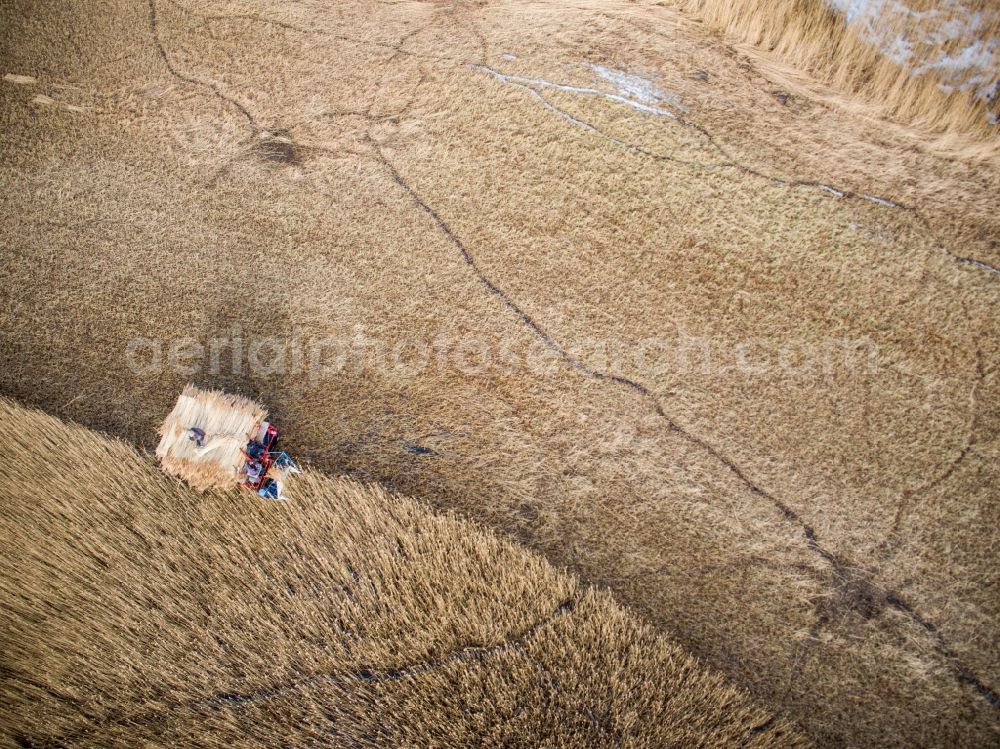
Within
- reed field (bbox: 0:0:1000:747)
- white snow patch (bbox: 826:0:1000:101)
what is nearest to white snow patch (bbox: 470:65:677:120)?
reed field (bbox: 0:0:1000:747)

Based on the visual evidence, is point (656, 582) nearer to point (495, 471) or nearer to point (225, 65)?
point (495, 471)

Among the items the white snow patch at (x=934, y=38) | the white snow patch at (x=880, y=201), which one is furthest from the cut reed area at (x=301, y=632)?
the white snow patch at (x=934, y=38)

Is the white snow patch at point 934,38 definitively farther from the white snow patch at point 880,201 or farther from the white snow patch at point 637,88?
the white snow patch at point 637,88

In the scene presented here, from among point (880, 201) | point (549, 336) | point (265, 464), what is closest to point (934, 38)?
point (880, 201)

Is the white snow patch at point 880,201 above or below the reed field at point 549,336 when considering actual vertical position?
above

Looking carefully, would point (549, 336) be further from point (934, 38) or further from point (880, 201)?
point (934, 38)

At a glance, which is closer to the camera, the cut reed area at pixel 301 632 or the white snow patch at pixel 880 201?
the cut reed area at pixel 301 632

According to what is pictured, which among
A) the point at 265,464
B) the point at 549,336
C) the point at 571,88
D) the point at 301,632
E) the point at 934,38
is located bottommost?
the point at 301,632
